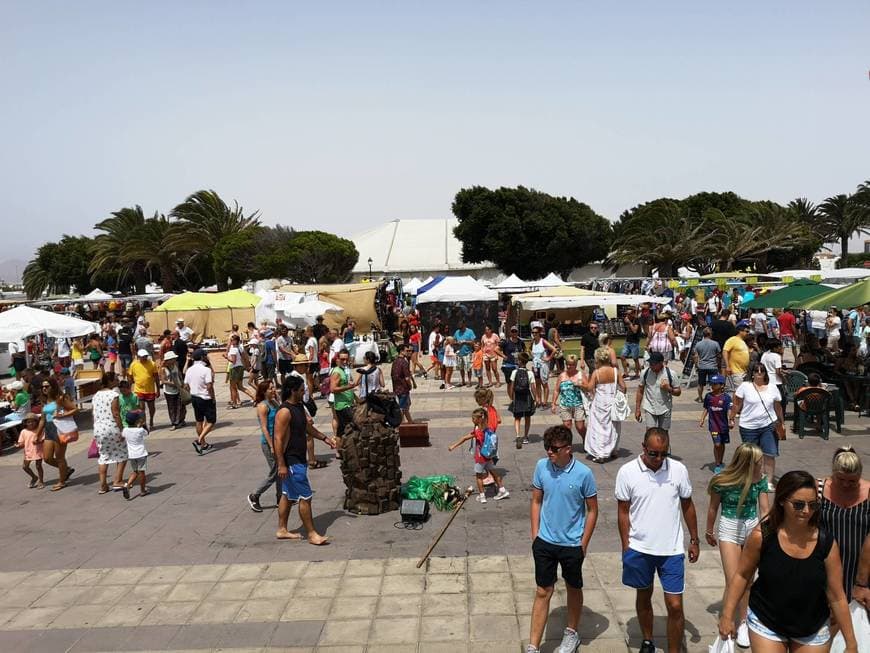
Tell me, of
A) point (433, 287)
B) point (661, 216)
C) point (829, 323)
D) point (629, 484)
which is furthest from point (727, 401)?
point (661, 216)

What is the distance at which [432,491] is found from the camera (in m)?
7.66

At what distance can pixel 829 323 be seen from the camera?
16.8 m

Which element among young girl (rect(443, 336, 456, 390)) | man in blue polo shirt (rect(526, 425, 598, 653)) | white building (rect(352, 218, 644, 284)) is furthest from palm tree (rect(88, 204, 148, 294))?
man in blue polo shirt (rect(526, 425, 598, 653))

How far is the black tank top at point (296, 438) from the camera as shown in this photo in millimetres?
6555

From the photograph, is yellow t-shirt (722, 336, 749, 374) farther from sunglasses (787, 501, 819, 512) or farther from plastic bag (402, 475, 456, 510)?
sunglasses (787, 501, 819, 512)

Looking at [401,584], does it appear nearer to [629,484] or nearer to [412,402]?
[629,484]

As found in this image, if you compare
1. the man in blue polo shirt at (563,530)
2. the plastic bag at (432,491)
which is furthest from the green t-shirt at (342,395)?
the man in blue polo shirt at (563,530)

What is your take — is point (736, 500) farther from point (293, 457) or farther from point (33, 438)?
point (33, 438)

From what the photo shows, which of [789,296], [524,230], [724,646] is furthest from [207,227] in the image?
[724,646]

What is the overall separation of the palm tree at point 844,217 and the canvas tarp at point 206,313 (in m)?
48.6

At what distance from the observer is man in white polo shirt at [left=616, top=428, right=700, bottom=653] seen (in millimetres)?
4219

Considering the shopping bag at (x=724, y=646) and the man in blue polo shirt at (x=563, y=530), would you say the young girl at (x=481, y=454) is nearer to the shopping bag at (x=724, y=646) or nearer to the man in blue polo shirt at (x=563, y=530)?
the man in blue polo shirt at (x=563, y=530)

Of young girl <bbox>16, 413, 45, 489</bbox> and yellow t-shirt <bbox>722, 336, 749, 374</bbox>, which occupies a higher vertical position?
yellow t-shirt <bbox>722, 336, 749, 374</bbox>

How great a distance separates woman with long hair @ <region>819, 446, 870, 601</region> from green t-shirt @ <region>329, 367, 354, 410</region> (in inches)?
260
